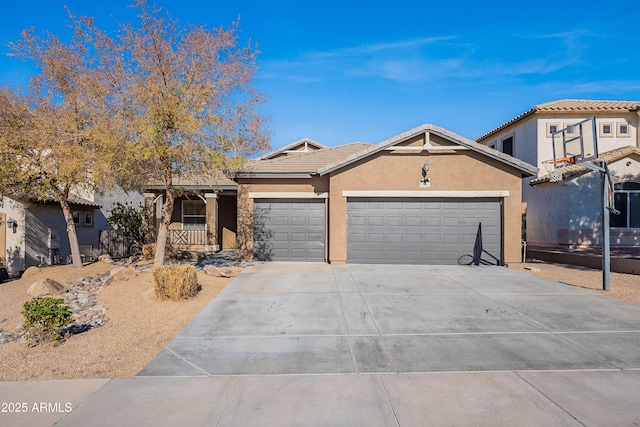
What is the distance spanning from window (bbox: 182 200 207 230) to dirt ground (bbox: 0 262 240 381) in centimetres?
1018

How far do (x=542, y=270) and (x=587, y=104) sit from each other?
541 inches

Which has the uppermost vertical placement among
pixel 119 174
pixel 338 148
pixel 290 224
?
pixel 338 148

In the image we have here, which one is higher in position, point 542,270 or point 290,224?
point 290,224

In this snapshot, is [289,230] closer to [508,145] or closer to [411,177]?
[411,177]

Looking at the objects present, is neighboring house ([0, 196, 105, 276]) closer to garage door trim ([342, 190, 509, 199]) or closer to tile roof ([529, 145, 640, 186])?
garage door trim ([342, 190, 509, 199])

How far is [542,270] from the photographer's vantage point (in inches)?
497

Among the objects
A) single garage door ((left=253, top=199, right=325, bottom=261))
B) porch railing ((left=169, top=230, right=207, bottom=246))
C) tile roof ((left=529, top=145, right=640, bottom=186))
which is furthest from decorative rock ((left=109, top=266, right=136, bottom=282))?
tile roof ((left=529, top=145, right=640, bottom=186))

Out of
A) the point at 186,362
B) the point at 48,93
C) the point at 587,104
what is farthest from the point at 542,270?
the point at 48,93

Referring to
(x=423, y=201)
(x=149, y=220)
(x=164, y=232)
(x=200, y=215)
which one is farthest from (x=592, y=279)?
(x=149, y=220)

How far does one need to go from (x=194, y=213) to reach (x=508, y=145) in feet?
64.3

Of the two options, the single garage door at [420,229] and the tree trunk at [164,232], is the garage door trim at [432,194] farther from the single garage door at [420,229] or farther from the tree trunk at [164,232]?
the tree trunk at [164,232]

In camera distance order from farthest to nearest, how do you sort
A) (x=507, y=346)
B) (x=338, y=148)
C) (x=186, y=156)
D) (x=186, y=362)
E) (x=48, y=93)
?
(x=338, y=148) < (x=48, y=93) < (x=186, y=156) < (x=507, y=346) < (x=186, y=362)

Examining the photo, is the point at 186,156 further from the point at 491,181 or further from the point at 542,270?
the point at 542,270

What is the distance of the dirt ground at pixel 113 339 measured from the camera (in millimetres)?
4766
